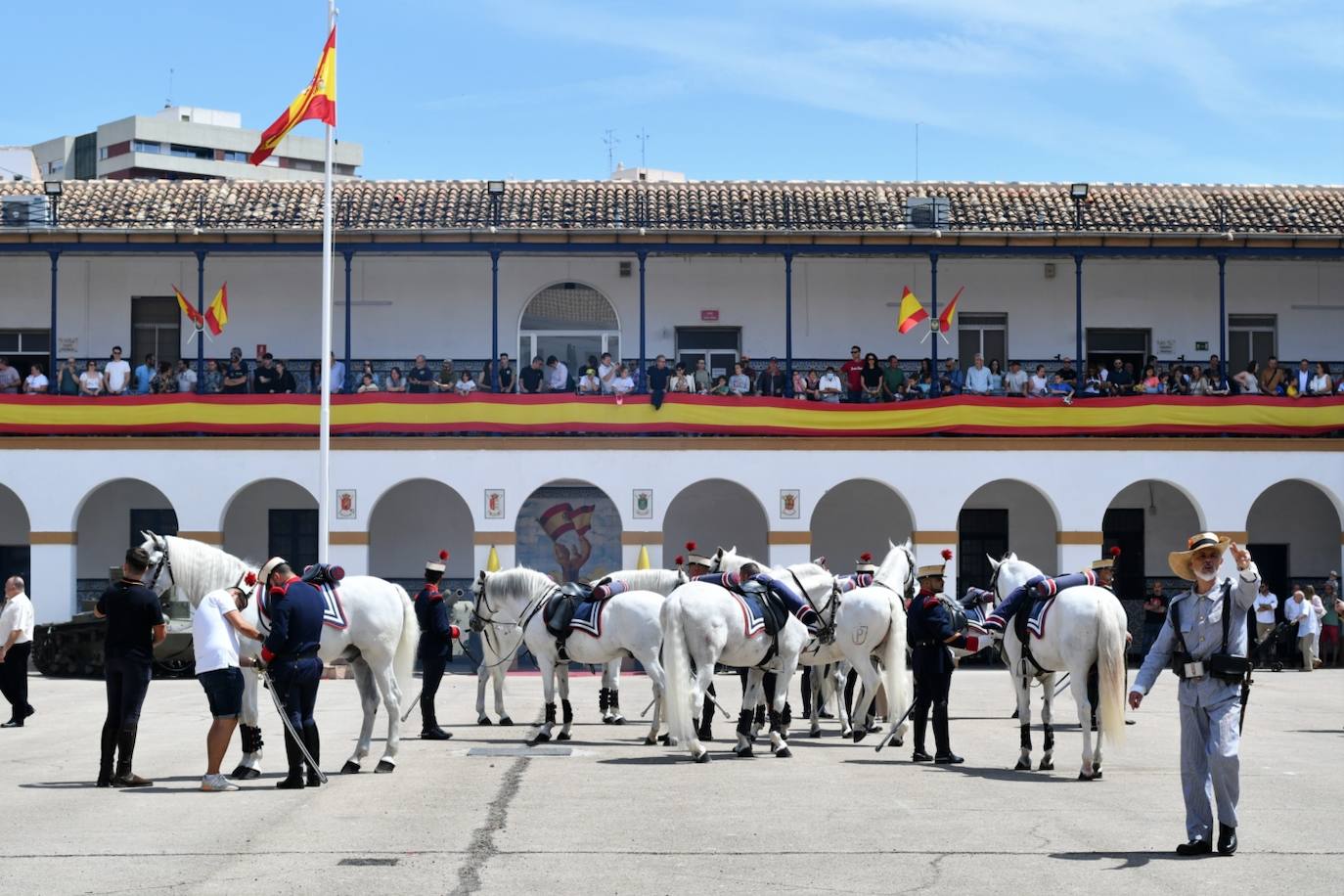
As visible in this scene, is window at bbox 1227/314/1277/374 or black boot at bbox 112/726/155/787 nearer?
black boot at bbox 112/726/155/787

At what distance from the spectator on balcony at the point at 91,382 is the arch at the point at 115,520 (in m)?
2.59

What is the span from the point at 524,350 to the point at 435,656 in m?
18.5

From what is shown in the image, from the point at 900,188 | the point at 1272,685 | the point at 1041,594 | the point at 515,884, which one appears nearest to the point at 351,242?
the point at 900,188

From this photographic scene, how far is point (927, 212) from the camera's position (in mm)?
35750

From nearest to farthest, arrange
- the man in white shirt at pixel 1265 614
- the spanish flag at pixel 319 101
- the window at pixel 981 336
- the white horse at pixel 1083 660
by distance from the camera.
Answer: the white horse at pixel 1083 660 < the spanish flag at pixel 319 101 < the man in white shirt at pixel 1265 614 < the window at pixel 981 336

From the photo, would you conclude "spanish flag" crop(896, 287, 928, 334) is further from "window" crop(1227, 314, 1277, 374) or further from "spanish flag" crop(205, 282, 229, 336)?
"spanish flag" crop(205, 282, 229, 336)

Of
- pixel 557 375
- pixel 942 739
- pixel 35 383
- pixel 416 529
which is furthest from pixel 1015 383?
pixel 942 739

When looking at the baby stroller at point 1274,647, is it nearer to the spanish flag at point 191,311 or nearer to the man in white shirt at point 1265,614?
the man in white shirt at point 1265,614

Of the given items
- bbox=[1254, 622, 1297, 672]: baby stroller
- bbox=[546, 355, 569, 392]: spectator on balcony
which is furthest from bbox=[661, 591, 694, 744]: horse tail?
bbox=[1254, 622, 1297, 672]: baby stroller

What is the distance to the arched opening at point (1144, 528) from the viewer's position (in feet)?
119

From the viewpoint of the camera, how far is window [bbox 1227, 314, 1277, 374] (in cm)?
3803

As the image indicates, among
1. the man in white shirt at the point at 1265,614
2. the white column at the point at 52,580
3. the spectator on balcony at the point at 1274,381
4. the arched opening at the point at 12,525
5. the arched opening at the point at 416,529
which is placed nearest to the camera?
the man in white shirt at the point at 1265,614

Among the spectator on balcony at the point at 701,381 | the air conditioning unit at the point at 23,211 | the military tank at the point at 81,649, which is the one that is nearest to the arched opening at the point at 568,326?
the spectator on balcony at the point at 701,381

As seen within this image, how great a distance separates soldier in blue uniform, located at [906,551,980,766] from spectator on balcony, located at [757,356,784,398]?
1783 cm
